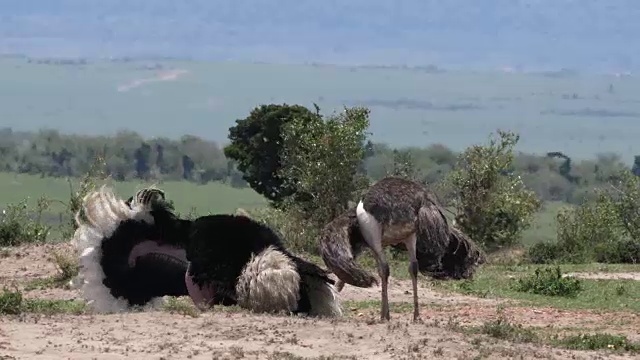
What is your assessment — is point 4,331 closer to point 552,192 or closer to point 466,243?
point 466,243

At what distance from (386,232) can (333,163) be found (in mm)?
15872

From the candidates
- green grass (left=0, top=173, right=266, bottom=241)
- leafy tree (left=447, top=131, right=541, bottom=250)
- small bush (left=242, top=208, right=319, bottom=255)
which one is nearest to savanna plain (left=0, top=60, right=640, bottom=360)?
small bush (left=242, top=208, right=319, bottom=255)

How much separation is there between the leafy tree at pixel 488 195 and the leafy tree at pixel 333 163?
421 centimetres

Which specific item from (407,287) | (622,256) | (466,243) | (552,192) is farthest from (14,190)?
(466,243)

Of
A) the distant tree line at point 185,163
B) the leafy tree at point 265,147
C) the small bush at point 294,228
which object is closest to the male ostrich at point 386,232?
the small bush at point 294,228

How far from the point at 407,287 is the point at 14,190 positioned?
63.0 meters

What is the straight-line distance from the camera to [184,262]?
473 inches

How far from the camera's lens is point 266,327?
10211 mm

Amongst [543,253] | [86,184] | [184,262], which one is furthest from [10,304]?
[543,253]

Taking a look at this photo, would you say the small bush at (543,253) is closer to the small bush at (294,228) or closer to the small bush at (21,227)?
the small bush at (294,228)

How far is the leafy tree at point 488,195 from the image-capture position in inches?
1256

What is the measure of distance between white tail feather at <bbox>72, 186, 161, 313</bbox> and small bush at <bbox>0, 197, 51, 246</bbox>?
8.97 meters

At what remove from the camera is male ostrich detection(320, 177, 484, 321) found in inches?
456

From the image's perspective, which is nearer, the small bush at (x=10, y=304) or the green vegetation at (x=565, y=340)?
the green vegetation at (x=565, y=340)
